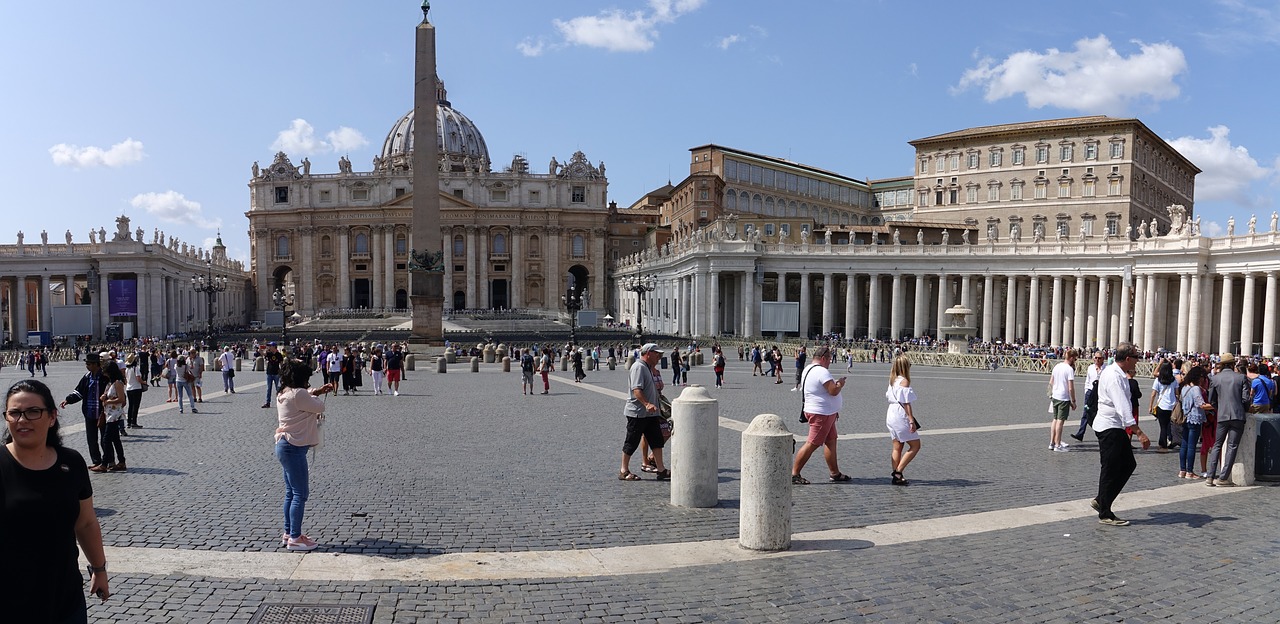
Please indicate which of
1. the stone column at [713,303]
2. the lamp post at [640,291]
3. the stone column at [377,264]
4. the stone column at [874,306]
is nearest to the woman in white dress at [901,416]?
the lamp post at [640,291]

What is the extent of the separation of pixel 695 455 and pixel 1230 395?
641 cm

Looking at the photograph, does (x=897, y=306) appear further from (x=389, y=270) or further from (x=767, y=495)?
(x=389, y=270)

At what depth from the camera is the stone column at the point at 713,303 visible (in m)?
54.2

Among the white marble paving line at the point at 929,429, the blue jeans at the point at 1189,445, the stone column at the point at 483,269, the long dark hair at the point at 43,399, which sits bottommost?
the white marble paving line at the point at 929,429

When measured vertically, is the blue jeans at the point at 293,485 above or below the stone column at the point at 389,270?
below

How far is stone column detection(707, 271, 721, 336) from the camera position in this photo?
178ft

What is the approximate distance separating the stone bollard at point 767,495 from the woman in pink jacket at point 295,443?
3641 millimetres

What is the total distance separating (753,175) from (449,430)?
226 ft

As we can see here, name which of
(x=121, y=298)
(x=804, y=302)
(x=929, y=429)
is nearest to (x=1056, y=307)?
(x=804, y=302)

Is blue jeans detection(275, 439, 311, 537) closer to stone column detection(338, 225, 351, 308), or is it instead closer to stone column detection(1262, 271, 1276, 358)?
stone column detection(1262, 271, 1276, 358)

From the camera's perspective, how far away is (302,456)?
6586 mm

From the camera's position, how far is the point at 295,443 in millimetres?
6527

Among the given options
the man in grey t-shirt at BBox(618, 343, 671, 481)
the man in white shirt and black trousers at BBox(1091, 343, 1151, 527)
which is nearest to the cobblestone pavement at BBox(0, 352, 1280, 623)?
the man in white shirt and black trousers at BBox(1091, 343, 1151, 527)

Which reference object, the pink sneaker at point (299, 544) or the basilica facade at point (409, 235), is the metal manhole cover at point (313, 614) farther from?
the basilica facade at point (409, 235)
